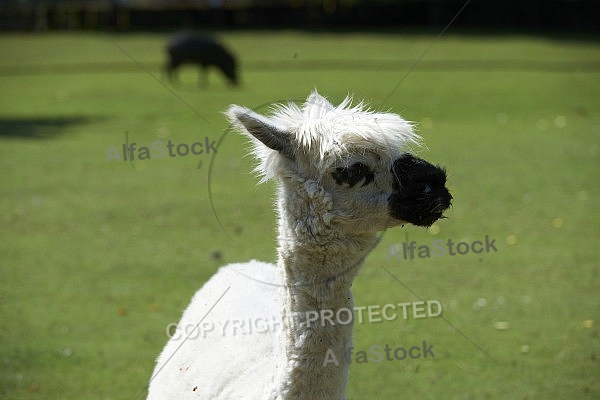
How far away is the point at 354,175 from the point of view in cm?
386

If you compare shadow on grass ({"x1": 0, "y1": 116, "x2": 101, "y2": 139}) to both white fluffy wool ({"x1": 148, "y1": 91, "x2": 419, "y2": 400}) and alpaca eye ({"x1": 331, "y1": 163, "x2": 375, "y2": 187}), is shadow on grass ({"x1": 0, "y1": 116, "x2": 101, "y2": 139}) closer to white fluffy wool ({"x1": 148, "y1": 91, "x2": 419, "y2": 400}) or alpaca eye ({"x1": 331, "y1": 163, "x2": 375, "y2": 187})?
white fluffy wool ({"x1": 148, "y1": 91, "x2": 419, "y2": 400})

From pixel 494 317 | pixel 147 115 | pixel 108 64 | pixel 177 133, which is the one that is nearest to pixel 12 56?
pixel 108 64

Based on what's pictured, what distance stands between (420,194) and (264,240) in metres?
6.34

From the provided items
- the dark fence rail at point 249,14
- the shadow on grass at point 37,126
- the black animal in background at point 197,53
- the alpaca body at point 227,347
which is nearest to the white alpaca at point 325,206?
the alpaca body at point 227,347

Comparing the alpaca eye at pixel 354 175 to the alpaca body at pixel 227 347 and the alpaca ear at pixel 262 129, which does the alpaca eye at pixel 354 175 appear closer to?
the alpaca ear at pixel 262 129

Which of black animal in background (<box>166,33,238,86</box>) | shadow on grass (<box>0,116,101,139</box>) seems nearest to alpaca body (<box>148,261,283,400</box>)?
shadow on grass (<box>0,116,101,139</box>)

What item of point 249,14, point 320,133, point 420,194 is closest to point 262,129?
point 320,133

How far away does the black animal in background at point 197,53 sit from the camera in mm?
26250

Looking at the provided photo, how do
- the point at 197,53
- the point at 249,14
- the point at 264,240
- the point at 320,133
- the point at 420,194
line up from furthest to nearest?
the point at 249,14 < the point at 197,53 < the point at 264,240 < the point at 320,133 < the point at 420,194

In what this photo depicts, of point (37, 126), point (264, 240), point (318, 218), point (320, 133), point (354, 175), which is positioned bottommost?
point (318, 218)

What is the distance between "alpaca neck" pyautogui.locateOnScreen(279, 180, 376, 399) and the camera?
3.75 metres

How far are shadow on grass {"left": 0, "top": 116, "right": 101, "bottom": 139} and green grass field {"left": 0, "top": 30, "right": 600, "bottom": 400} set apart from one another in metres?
0.11

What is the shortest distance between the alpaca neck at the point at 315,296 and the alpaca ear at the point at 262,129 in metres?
0.20

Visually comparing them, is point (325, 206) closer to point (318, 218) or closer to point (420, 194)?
point (318, 218)
